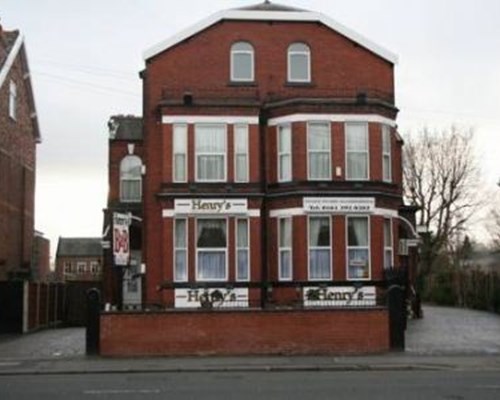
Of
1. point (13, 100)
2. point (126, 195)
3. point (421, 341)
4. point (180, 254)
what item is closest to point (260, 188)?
point (180, 254)

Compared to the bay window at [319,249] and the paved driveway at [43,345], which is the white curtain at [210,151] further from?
the paved driveway at [43,345]

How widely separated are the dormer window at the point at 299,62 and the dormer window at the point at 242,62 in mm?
1427

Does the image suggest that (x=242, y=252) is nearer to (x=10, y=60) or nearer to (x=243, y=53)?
(x=243, y=53)

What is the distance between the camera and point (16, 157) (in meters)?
43.2

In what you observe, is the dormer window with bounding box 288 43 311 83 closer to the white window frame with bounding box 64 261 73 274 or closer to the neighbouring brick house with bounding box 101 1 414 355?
the neighbouring brick house with bounding box 101 1 414 355

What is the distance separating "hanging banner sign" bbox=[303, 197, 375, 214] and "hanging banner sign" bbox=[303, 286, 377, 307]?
256cm

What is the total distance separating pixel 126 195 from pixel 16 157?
712cm

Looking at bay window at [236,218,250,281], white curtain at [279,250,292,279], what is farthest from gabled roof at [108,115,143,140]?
white curtain at [279,250,292,279]

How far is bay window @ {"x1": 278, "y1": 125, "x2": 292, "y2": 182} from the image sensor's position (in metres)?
31.0

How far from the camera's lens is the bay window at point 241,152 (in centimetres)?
3102

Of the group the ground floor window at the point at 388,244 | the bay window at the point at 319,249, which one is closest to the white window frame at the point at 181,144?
the bay window at the point at 319,249

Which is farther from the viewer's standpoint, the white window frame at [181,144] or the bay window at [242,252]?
the white window frame at [181,144]

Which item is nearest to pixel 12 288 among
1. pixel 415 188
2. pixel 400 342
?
pixel 400 342

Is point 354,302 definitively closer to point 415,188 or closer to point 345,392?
point 345,392
